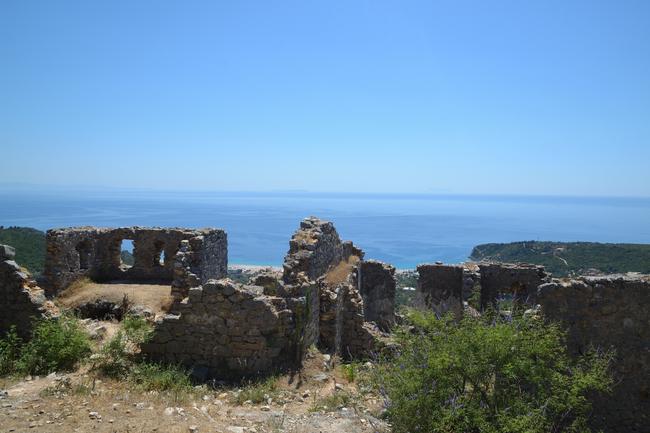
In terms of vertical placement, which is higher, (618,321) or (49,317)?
(618,321)

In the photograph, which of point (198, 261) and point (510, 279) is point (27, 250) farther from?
point (510, 279)

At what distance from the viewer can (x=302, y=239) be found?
32.1 feet

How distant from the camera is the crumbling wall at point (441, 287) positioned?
50.4 ft

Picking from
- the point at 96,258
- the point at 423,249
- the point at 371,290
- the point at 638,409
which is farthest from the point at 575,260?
the point at 423,249

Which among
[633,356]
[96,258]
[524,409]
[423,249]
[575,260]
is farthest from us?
[423,249]

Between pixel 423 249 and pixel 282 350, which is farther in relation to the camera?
pixel 423 249

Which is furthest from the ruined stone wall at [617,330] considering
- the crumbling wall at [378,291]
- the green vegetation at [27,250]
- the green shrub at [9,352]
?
the green vegetation at [27,250]

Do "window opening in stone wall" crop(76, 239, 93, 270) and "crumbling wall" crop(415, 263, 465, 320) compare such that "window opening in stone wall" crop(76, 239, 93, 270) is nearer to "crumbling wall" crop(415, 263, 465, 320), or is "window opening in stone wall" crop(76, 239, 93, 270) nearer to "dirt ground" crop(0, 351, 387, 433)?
"dirt ground" crop(0, 351, 387, 433)

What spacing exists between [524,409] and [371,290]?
11.4 metres

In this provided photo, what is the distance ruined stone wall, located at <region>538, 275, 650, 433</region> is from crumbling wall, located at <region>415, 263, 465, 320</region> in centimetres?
925

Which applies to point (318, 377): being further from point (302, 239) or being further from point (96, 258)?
point (96, 258)

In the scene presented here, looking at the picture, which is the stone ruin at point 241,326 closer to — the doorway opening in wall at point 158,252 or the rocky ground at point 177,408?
the rocky ground at point 177,408

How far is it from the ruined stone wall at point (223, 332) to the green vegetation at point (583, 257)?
2518cm

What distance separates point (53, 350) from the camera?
7.03 meters
